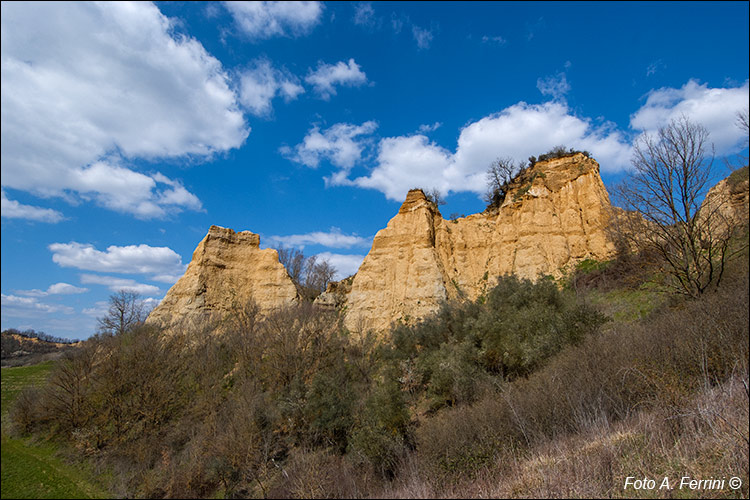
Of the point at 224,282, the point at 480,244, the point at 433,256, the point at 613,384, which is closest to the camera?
the point at 613,384

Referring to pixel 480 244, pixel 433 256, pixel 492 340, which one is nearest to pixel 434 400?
pixel 492 340

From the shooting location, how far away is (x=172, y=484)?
1025cm

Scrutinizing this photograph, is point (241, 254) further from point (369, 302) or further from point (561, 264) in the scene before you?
point (561, 264)

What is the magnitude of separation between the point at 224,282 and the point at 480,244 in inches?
802

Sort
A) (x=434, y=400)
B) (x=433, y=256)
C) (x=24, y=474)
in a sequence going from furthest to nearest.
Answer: (x=433, y=256), (x=434, y=400), (x=24, y=474)

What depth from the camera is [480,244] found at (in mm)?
25422

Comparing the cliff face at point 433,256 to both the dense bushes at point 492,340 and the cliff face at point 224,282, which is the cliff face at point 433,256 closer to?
the cliff face at point 224,282

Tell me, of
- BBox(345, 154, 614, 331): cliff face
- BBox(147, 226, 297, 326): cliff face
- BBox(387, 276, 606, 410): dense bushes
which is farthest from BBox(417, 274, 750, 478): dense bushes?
BBox(147, 226, 297, 326): cliff face

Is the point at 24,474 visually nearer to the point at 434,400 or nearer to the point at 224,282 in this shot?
the point at 434,400

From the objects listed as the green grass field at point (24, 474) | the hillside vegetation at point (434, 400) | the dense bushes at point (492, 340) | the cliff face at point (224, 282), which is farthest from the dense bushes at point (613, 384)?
the cliff face at point (224, 282)

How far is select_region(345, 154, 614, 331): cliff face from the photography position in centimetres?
2247

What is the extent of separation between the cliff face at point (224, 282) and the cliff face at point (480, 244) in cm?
711

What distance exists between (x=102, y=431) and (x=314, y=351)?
10173 mm

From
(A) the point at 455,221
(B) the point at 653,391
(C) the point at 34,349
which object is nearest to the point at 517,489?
(B) the point at 653,391
